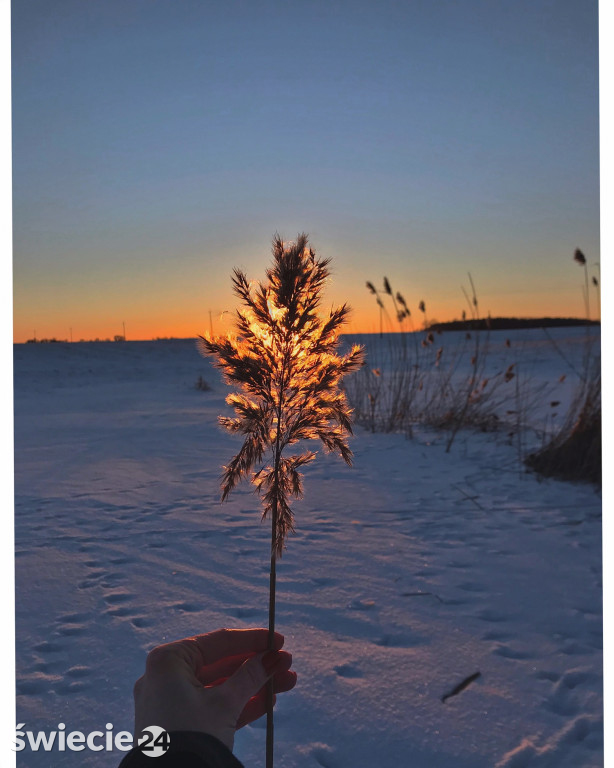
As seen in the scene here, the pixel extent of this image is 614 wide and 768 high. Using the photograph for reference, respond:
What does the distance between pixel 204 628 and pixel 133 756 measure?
182 cm

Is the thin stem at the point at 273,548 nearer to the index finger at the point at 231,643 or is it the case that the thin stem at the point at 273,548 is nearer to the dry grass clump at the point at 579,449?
the index finger at the point at 231,643

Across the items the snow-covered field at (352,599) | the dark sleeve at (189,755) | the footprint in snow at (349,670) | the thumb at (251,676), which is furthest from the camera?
the footprint in snow at (349,670)

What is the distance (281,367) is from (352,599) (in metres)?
2.18

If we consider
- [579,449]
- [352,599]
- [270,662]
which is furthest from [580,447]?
[270,662]

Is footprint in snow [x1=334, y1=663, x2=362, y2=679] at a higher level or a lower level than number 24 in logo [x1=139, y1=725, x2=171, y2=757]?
lower

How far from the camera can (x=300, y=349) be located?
970 millimetres

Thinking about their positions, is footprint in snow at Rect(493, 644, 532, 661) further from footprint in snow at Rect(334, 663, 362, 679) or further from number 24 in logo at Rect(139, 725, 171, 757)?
number 24 in logo at Rect(139, 725, 171, 757)

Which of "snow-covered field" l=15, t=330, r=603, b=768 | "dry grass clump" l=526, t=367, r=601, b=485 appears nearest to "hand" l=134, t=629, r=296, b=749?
"snow-covered field" l=15, t=330, r=603, b=768

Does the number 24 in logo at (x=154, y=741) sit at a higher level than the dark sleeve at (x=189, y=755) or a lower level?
higher

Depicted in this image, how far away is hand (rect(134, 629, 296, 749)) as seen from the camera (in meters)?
0.84

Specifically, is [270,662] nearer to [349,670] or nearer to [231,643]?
[231,643]

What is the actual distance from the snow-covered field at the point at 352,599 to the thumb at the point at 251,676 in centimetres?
99

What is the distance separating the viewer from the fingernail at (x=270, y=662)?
95 cm

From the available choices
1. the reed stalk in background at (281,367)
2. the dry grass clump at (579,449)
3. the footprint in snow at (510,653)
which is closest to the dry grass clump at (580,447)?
the dry grass clump at (579,449)
